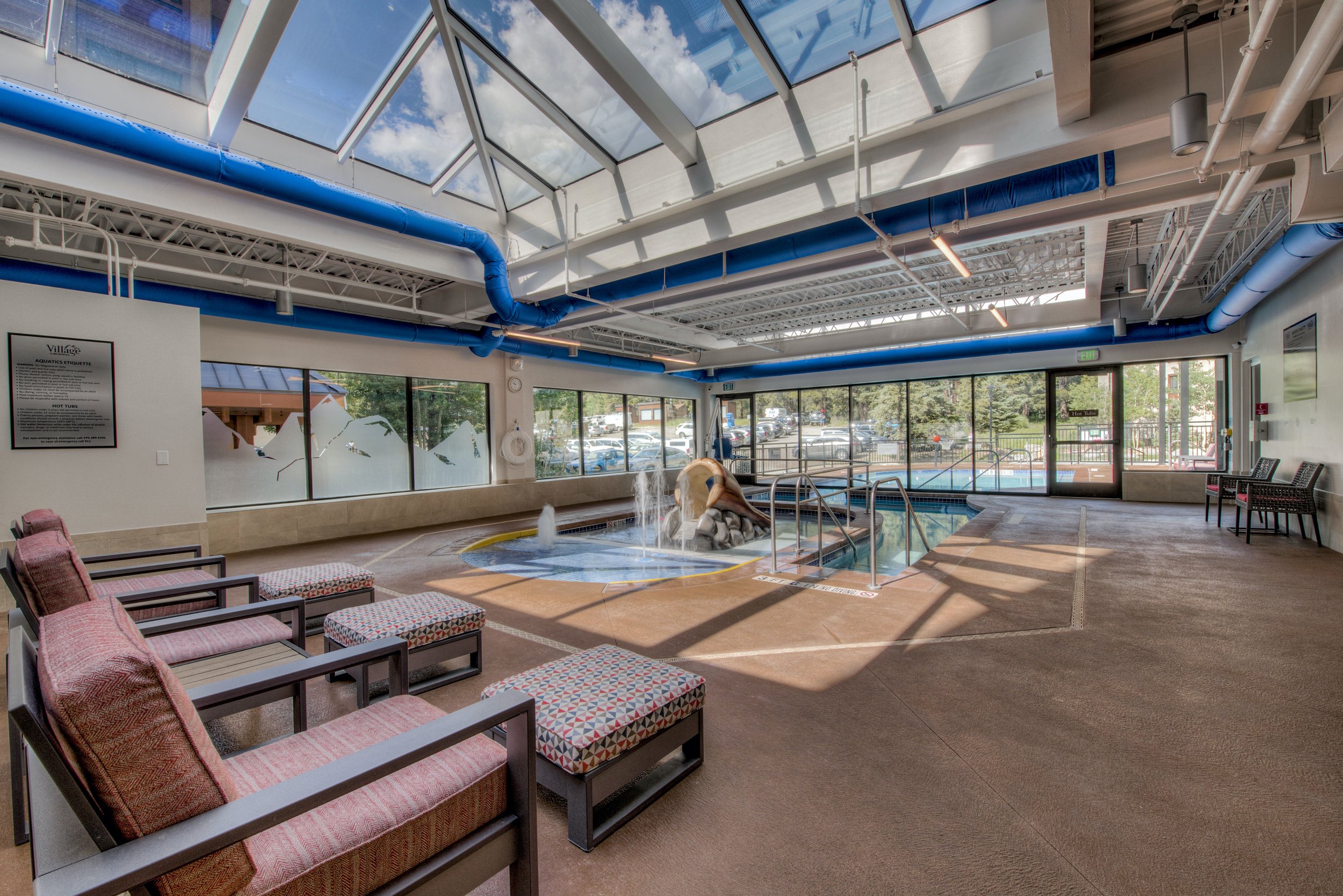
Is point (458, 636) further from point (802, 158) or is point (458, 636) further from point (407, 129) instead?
point (407, 129)

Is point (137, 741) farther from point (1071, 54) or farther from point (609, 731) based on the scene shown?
point (1071, 54)

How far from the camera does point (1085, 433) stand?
971 cm

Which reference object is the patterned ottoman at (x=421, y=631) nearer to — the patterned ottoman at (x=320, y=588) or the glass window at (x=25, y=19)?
the patterned ottoman at (x=320, y=588)

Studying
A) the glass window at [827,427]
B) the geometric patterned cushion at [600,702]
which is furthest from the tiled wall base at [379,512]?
the geometric patterned cushion at [600,702]

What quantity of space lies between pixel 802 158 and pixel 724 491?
14.8 ft

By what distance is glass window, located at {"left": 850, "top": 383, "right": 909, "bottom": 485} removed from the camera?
456 inches

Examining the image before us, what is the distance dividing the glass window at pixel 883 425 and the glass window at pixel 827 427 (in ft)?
0.67

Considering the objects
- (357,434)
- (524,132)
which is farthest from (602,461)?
(524,132)

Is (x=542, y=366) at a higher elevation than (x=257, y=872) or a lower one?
higher

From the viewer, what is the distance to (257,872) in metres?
1.05

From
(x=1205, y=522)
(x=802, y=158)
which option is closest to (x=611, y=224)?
(x=802, y=158)

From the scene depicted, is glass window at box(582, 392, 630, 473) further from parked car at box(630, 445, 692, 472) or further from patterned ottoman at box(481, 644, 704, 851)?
patterned ottoman at box(481, 644, 704, 851)

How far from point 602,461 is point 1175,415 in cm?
1004

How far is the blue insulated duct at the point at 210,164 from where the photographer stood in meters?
3.22
